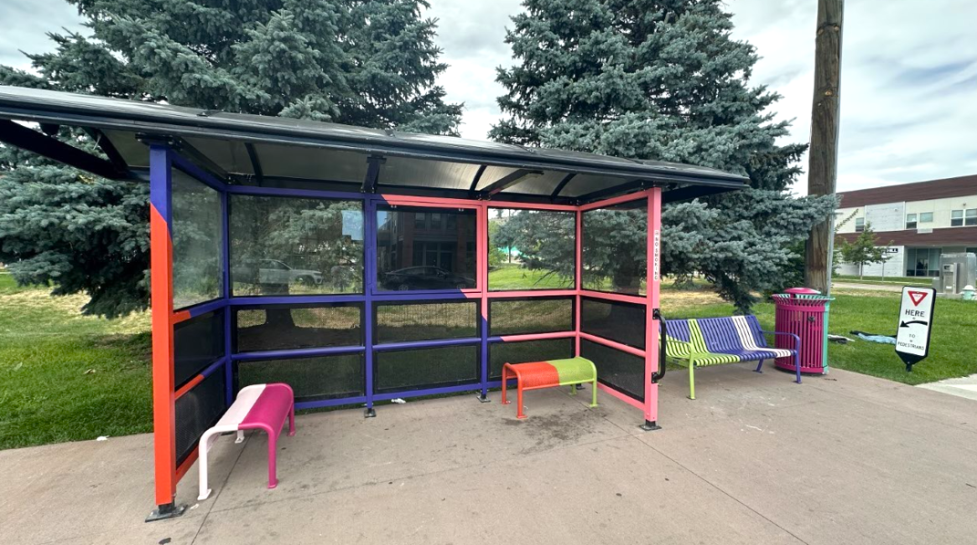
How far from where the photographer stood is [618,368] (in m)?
4.28

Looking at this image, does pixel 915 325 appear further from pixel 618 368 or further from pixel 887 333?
pixel 618 368

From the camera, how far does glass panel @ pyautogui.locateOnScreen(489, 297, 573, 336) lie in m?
4.63

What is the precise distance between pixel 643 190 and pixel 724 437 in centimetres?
234

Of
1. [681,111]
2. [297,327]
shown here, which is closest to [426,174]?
[297,327]

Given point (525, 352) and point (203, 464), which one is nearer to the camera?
point (203, 464)

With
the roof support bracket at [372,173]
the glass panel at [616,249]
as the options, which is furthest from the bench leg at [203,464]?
the glass panel at [616,249]

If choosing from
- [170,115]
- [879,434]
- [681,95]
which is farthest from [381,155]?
[681,95]

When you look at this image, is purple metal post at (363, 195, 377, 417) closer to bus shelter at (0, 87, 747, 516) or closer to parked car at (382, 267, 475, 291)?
bus shelter at (0, 87, 747, 516)

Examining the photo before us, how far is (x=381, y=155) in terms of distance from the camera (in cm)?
279

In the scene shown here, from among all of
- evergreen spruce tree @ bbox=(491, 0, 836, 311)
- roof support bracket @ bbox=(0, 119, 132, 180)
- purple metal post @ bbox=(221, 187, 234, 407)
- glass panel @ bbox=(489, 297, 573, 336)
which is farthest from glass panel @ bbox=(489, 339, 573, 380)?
roof support bracket @ bbox=(0, 119, 132, 180)

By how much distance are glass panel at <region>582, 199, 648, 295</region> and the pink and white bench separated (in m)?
3.35

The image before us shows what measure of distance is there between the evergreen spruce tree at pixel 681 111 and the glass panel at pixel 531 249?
1788mm

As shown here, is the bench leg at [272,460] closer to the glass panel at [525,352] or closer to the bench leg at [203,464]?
the bench leg at [203,464]

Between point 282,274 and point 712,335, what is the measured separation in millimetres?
5189
